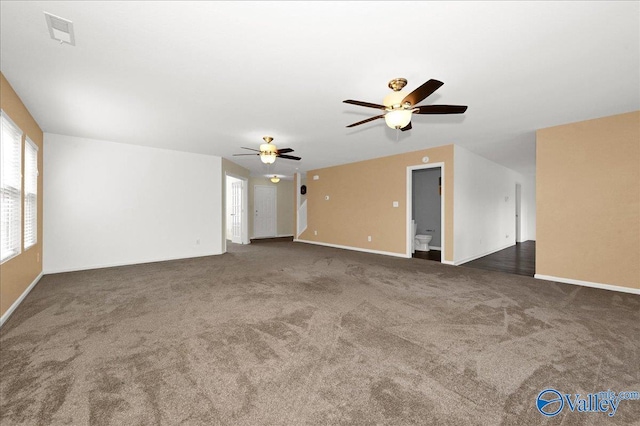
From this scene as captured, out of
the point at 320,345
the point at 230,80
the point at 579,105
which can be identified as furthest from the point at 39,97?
the point at 579,105

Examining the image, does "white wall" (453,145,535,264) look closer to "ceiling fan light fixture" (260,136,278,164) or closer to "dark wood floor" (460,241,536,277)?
"dark wood floor" (460,241,536,277)

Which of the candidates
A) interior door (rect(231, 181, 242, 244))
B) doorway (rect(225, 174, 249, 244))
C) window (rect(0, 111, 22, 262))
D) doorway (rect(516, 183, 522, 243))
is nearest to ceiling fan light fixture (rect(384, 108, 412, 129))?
window (rect(0, 111, 22, 262))

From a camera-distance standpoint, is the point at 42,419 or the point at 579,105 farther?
the point at 579,105

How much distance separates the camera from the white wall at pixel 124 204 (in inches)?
187

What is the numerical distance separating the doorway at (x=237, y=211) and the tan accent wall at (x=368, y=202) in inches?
83.1

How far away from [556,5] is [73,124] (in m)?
6.11

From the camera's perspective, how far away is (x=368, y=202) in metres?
7.15

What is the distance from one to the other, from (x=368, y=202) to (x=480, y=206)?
8.95 ft

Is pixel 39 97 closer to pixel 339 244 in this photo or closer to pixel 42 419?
pixel 42 419

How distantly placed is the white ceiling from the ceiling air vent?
5 centimetres

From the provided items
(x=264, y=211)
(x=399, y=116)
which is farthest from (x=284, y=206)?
(x=399, y=116)

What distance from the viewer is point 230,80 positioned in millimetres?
2832

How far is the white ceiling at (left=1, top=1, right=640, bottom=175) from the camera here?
1.87 metres

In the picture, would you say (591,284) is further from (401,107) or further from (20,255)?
(20,255)
